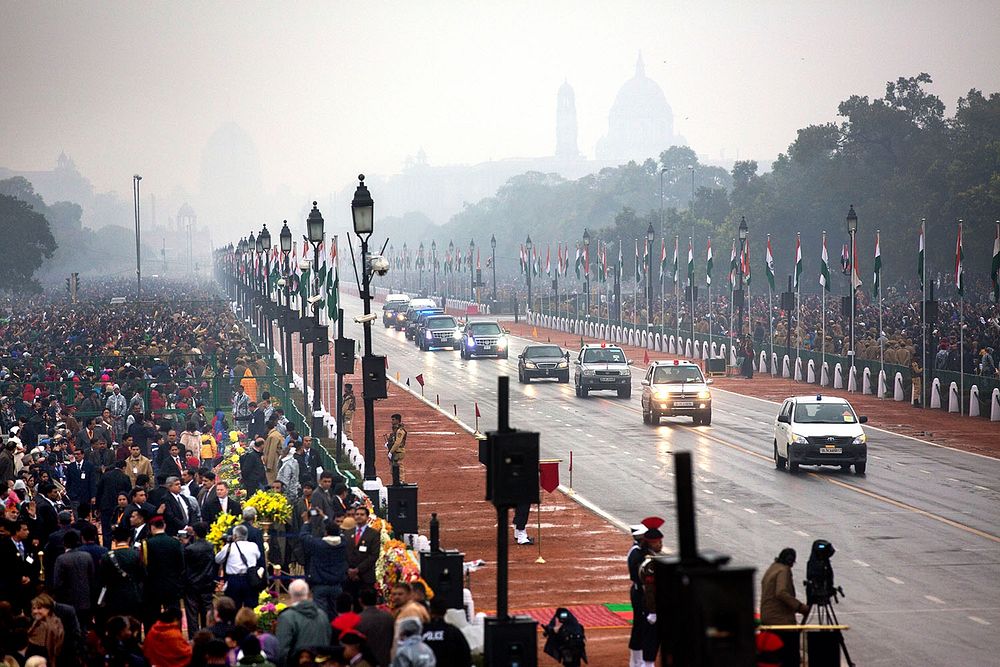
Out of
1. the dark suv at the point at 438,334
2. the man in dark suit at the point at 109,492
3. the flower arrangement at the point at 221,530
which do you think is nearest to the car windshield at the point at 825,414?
the man in dark suit at the point at 109,492

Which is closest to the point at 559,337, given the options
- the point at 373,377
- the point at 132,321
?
the point at 132,321

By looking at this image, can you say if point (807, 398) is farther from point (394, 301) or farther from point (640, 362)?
point (394, 301)

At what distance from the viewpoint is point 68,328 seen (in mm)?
69062

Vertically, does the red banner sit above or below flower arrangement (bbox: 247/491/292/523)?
below

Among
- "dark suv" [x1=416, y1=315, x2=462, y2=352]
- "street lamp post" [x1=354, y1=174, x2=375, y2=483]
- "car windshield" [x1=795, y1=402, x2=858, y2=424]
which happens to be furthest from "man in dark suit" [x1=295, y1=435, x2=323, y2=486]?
"dark suv" [x1=416, y1=315, x2=462, y2=352]

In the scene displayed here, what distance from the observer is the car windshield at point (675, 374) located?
44.5m

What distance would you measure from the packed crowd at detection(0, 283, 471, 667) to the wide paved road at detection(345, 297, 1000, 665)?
614 centimetres

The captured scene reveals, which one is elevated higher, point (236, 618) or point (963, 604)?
point (236, 618)

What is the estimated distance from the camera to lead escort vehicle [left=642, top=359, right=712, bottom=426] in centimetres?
4388

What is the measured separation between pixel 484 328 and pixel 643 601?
58283 mm

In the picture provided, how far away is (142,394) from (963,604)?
24578mm

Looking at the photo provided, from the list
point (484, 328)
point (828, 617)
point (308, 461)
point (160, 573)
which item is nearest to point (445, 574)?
point (160, 573)

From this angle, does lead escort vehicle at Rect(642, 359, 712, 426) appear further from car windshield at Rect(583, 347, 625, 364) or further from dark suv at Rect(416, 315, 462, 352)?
dark suv at Rect(416, 315, 462, 352)

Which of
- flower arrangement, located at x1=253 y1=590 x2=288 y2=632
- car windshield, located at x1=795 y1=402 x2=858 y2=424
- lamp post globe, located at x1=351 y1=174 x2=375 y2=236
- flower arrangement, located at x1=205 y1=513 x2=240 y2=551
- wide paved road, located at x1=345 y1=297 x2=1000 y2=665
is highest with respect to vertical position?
lamp post globe, located at x1=351 y1=174 x2=375 y2=236
